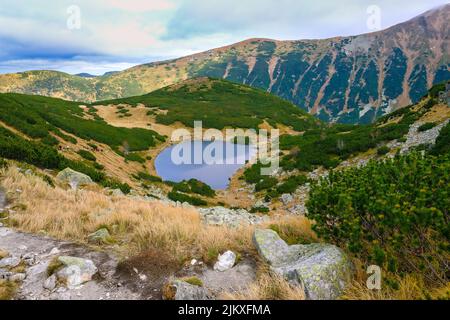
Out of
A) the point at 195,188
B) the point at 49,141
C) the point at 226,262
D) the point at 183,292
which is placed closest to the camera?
the point at 183,292

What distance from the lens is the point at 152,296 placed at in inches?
202

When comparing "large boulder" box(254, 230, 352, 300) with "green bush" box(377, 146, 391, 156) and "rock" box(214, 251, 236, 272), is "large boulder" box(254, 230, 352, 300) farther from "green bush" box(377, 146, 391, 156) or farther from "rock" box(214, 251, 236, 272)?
"green bush" box(377, 146, 391, 156)

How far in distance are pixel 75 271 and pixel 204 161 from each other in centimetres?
3816

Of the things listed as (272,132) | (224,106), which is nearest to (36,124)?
(272,132)

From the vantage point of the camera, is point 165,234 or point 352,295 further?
point 165,234

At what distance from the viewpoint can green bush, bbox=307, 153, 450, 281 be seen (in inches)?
180

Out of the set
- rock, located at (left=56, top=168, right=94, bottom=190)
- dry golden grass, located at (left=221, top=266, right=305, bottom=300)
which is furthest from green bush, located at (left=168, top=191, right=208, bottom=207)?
dry golden grass, located at (left=221, top=266, right=305, bottom=300)

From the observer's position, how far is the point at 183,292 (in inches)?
193

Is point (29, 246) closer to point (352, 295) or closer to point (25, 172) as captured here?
point (352, 295)

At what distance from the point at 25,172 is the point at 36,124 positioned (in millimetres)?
17536

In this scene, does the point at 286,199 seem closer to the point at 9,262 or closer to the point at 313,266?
the point at 313,266

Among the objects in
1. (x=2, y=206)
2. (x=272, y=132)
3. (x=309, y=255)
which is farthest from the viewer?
(x=272, y=132)
